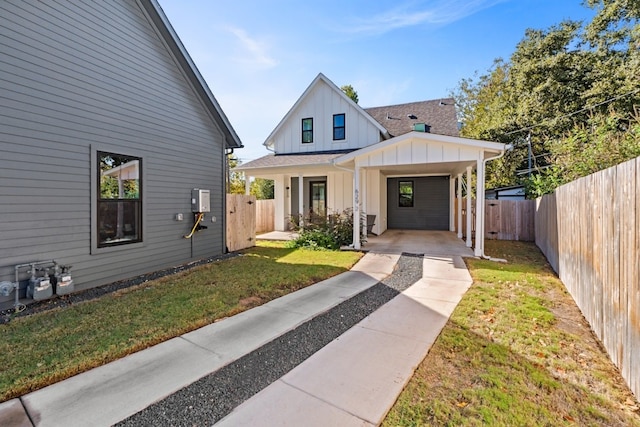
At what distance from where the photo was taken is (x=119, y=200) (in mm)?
6379

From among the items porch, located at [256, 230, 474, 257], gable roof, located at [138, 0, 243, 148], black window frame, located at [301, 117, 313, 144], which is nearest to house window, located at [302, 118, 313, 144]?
black window frame, located at [301, 117, 313, 144]

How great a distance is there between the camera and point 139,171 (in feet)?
22.1

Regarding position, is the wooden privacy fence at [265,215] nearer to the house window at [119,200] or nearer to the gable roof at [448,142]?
the gable roof at [448,142]

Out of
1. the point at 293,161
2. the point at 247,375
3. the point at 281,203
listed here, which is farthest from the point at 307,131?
the point at 247,375

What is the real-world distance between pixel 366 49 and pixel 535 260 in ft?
34.6

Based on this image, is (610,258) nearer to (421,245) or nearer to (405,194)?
(421,245)

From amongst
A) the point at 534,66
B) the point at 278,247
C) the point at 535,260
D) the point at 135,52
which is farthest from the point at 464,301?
the point at 534,66

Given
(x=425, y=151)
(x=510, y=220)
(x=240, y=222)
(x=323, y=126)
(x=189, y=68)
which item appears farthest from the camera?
(x=323, y=126)

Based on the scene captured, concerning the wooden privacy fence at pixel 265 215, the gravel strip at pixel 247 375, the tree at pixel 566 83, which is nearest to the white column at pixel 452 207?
the tree at pixel 566 83

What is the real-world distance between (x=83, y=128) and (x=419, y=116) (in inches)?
576

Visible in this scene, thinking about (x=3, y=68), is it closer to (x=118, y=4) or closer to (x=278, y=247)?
(x=118, y=4)

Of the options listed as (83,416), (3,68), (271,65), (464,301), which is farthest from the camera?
(271,65)

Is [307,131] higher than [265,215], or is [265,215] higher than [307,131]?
[307,131]

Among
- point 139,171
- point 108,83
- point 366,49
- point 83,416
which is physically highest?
point 366,49
